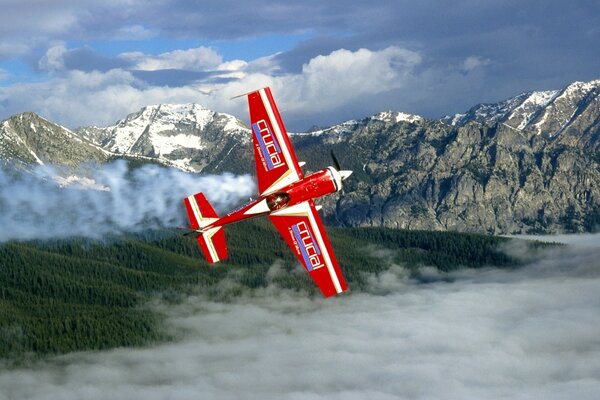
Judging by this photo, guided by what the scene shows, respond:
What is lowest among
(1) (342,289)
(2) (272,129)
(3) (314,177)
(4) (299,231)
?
(1) (342,289)

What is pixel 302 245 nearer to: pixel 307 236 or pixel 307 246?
pixel 307 246

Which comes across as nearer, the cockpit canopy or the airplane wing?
the cockpit canopy

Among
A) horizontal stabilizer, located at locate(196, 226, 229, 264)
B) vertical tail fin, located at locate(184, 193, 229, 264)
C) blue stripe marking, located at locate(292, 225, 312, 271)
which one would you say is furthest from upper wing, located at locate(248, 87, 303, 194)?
horizontal stabilizer, located at locate(196, 226, 229, 264)

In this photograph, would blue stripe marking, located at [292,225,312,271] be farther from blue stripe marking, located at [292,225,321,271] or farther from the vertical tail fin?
the vertical tail fin

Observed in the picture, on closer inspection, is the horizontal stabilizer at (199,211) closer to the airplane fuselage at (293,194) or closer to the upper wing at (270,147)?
the airplane fuselage at (293,194)

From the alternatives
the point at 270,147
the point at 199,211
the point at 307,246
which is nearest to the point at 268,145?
the point at 270,147

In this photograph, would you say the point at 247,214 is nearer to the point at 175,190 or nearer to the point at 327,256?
the point at 327,256

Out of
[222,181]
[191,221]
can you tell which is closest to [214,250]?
[191,221]
